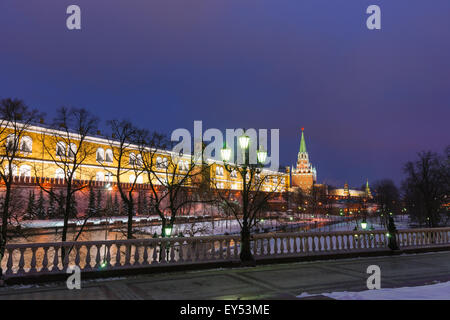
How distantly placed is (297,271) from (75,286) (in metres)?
6.03

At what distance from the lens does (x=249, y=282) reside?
8469mm

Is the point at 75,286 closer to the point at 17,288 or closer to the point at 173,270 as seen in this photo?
the point at 17,288

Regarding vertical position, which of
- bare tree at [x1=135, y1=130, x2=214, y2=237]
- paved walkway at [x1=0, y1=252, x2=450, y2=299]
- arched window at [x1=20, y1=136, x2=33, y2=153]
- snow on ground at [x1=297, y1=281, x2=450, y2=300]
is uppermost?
arched window at [x1=20, y1=136, x2=33, y2=153]

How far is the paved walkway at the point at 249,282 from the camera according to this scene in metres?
7.30

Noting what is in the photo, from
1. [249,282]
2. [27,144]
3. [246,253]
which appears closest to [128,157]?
[246,253]

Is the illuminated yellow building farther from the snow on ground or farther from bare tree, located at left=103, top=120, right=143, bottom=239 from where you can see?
the snow on ground

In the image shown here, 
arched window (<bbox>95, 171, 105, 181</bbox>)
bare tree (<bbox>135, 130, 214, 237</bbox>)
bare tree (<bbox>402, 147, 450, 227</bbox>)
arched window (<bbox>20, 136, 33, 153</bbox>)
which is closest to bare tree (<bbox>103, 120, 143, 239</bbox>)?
bare tree (<bbox>135, 130, 214, 237</bbox>)

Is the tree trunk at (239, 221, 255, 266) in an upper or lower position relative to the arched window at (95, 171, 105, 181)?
lower

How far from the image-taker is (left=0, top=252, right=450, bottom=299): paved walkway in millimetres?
7301

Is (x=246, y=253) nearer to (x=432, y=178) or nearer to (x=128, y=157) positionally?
(x=128, y=157)

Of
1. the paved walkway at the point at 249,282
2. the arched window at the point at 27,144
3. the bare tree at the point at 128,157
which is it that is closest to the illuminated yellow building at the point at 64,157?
the arched window at the point at 27,144

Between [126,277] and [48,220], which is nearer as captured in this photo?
[126,277]
